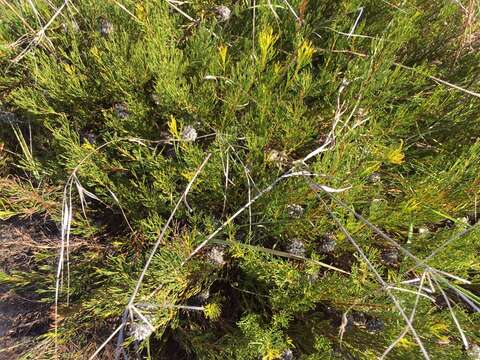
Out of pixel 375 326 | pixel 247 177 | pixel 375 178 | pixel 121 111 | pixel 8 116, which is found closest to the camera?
pixel 375 326

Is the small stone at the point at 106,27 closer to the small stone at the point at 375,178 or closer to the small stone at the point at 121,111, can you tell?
the small stone at the point at 121,111

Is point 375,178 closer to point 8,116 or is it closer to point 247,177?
point 247,177

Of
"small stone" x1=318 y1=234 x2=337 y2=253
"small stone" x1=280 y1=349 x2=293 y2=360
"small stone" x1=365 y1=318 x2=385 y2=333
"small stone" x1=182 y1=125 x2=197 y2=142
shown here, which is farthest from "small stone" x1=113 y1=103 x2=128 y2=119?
"small stone" x1=365 y1=318 x2=385 y2=333

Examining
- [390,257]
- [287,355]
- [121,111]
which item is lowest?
[287,355]

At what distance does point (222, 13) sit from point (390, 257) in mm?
1304

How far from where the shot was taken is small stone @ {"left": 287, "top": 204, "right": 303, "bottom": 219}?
1.79 meters

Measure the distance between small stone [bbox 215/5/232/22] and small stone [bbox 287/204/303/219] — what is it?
92 cm

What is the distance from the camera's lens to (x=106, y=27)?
2051mm

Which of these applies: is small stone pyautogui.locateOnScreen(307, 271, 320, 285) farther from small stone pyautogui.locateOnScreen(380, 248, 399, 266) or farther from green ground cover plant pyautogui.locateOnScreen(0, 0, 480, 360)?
small stone pyautogui.locateOnScreen(380, 248, 399, 266)

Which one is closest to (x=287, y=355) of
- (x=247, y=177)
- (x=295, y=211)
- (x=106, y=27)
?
(x=295, y=211)

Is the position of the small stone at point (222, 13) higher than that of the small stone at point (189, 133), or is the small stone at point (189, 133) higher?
the small stone at point (222, 13)

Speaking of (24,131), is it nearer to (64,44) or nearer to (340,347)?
(64,44)

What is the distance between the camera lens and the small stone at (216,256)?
1845mm

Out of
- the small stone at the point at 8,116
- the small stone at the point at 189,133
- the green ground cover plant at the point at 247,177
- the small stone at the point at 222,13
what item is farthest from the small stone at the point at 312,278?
the small stone at the point at 8,116
